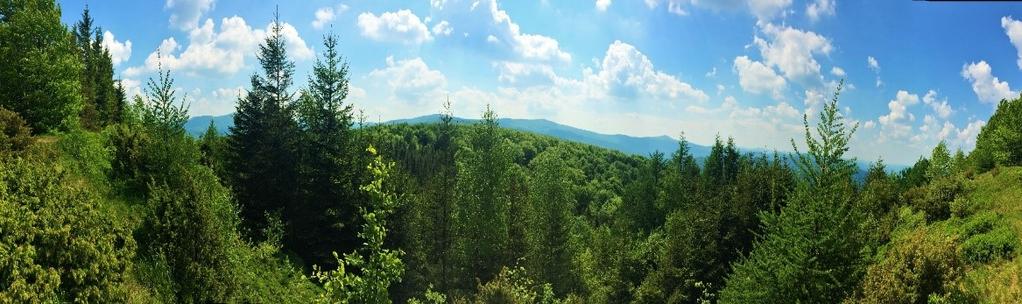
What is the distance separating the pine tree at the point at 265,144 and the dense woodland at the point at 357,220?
12 cm

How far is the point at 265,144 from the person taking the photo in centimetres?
3422

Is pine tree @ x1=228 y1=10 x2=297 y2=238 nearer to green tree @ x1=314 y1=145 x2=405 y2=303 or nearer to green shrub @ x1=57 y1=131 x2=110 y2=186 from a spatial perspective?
green shrub @ x1=57 y1=131 x2=110 y2=186

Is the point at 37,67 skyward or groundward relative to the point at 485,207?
skyward

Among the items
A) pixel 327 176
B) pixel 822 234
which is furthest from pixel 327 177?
pixel 822 234

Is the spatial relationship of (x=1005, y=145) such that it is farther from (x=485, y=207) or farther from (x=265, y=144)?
(x=265, y=144)

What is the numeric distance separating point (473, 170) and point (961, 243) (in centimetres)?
2979

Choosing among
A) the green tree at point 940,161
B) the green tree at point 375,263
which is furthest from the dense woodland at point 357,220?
the green tree at point 940,161

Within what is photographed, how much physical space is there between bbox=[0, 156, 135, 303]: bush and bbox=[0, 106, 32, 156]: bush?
2.44 metres

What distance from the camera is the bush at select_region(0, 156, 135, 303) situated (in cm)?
1453

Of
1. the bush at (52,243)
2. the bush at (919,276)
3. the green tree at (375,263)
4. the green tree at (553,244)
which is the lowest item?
the green tree at (553,244)

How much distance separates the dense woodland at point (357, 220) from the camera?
16.5 m

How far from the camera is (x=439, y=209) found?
127 ft

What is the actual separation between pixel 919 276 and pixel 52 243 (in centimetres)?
2742

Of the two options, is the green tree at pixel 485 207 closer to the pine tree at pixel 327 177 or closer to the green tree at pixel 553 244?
the green tree at pixel 553 244
